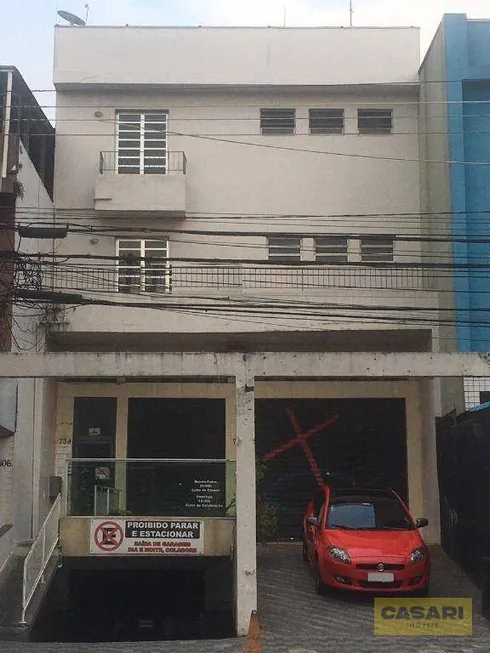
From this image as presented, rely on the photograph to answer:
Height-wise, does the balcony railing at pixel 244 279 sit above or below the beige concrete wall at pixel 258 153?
below

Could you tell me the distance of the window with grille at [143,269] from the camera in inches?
696

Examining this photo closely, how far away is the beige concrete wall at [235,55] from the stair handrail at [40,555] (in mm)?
10796

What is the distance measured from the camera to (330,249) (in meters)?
18.8

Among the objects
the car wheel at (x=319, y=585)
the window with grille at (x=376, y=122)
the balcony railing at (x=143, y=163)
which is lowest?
the car wheel at (x=319, y=585)

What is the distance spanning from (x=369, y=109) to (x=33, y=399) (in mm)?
10768

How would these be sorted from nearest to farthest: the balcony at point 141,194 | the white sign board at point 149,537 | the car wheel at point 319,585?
the car wheel at point 319,585, the white sign board at point 149,537, the balcony at point 141,194

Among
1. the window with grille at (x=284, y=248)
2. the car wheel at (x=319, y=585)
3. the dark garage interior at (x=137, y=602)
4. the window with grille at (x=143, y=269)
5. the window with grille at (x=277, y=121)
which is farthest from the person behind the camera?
the window with grille at (x=277, y=121)

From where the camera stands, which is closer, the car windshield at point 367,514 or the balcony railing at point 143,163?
the car windshield at point 367,514

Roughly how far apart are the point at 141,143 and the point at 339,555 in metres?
11.5

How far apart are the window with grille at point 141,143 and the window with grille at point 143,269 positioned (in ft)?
5.71

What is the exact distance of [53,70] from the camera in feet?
61.9

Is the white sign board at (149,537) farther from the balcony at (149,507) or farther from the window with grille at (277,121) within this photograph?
the window with grille at (277,121)

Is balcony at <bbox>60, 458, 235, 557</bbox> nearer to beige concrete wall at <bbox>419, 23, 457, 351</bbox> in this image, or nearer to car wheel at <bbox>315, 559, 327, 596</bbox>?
car wheel at <bbox>315, 559, 327, 596</bbox>

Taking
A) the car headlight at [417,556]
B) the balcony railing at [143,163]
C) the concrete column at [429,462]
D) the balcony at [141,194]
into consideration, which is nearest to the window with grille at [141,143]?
the balcony railing at [143,163]
